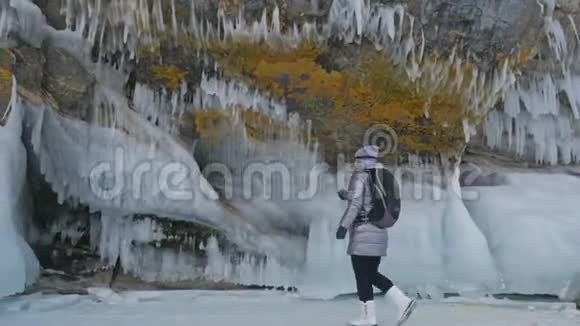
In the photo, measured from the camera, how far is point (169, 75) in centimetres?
598

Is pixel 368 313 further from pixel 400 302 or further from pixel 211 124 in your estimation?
pixel 211 124

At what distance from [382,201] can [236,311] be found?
1.59 m

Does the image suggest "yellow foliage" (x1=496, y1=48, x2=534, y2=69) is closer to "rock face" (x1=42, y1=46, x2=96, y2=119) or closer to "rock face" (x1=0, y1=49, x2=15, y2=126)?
"rock face" (x1=42, y1=46, x2=96, y2=119)

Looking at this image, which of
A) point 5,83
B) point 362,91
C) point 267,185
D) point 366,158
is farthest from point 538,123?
point 5,83

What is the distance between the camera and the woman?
4172 mm

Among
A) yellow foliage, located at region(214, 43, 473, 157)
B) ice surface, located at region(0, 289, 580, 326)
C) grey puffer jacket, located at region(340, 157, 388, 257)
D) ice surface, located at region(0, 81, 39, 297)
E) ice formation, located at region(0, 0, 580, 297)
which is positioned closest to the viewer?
grey puffer jacket, located at region(340, 157, 388, 257)

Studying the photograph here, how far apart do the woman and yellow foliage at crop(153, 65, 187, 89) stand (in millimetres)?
2290

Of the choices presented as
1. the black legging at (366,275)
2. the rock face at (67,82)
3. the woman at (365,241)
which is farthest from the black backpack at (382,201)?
the rock face at (67,82)

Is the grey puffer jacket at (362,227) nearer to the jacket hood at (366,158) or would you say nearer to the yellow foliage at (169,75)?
the jacket hood at (366,158)

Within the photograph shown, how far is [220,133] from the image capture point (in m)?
6.21

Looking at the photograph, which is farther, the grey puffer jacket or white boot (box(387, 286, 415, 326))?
white boot (box(387, 286, 415, 326))

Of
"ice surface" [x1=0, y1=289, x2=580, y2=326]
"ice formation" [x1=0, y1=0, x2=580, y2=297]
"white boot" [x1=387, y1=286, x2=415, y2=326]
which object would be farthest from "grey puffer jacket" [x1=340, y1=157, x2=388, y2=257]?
"ice formation" [x1=0, y1=0, x2=580, y2=297]

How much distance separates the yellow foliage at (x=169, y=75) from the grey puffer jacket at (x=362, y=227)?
7.67ft

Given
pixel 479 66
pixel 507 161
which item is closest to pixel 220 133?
pixel 479 66
